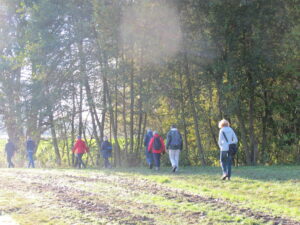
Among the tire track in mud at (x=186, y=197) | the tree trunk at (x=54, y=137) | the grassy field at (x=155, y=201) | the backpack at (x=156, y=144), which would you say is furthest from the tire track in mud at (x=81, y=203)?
the tree trunk at (x=54, y=137)

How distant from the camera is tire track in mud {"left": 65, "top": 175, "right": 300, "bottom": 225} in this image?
23.5ft

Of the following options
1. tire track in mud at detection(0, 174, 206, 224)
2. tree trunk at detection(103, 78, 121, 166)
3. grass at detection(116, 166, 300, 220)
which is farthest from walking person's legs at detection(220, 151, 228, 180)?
tree trunk at detection(103, 78, 121, 166)

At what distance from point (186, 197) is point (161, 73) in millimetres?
13375

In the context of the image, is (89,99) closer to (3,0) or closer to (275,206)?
(3,0)

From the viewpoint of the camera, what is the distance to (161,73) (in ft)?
72.4

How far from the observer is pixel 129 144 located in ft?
82.1

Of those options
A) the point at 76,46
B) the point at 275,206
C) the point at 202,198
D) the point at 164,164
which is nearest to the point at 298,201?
the point at 275,206

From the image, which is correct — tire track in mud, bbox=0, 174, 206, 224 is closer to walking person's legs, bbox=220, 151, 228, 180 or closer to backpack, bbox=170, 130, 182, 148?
walking person's legs, bbox=220, 151, 228, 180

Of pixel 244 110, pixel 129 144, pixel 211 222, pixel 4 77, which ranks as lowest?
pixel 211 222

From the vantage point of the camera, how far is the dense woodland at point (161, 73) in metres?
19.8

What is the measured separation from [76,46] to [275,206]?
19.1 meters

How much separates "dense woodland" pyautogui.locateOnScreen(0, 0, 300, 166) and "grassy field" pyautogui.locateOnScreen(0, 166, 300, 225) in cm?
849

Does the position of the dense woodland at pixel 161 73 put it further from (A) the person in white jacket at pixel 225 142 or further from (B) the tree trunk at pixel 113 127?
(A) the person in white jacket at pixel 225 142

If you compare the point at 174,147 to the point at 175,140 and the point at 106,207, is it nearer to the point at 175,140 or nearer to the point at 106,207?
the point at 175,140
